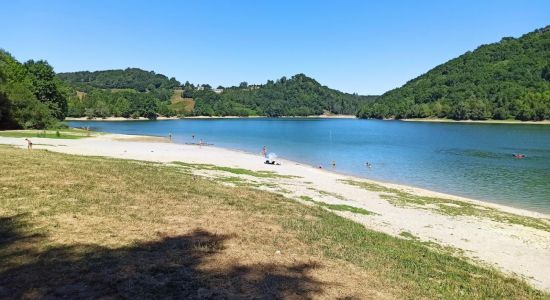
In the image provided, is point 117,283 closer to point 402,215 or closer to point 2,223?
point 2,223

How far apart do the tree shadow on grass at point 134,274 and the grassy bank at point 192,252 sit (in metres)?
0.02

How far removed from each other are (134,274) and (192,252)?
1.86 metres

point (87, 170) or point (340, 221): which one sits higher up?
point (87, 170)

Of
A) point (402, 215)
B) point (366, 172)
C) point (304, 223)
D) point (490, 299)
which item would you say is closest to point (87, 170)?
point (304, 223)

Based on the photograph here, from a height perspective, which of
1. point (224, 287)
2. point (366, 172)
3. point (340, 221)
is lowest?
point (366, 172)

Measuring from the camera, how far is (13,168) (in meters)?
17.7

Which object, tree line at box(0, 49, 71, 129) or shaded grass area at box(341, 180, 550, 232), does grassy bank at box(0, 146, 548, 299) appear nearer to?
shaded grass area at box(341, 180, 550, 232)

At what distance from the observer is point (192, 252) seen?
386 inches

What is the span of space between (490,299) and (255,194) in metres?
12.2

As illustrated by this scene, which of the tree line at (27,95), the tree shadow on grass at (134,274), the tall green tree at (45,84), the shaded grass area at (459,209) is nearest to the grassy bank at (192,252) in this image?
the tree shadow on grass at (134,274)

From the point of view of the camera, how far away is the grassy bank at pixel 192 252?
7.91 metres

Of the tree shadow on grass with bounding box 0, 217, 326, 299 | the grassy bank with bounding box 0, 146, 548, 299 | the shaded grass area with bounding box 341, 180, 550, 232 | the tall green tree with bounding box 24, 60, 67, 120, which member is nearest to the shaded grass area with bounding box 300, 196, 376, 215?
the grassy bank with bounding box 0, 146, 548, 299

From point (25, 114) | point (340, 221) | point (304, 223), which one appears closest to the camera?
point (304, 223)

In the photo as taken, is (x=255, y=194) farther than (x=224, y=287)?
Yes
